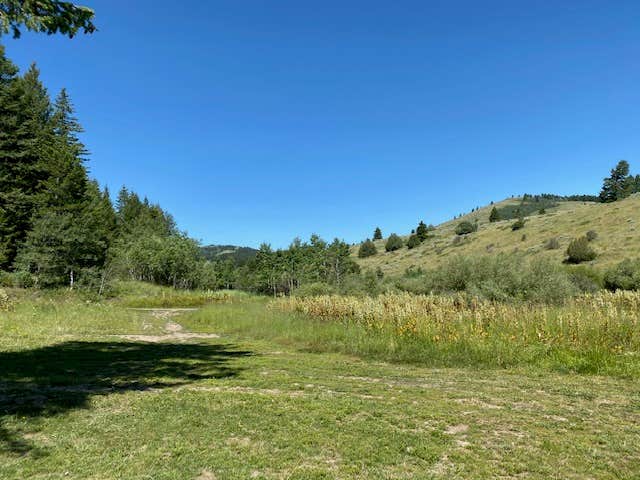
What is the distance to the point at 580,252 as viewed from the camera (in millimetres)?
34750

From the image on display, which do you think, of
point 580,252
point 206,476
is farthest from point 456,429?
point 580,252

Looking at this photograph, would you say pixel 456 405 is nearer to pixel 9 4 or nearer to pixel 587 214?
pixel 9 4

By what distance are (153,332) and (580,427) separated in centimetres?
1536

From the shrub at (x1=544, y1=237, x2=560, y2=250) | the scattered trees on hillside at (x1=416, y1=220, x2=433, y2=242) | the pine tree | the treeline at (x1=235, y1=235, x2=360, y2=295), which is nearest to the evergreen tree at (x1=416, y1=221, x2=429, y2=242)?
the scattered trees on hillside at (x1=416, y1=220, x2=433, y2=242)

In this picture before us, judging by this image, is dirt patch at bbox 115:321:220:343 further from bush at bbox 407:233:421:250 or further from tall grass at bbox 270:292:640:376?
bush at bbox 407:233:421:250

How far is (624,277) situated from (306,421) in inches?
968

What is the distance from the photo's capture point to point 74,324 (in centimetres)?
1662

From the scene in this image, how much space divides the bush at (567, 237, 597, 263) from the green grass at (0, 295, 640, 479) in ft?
105

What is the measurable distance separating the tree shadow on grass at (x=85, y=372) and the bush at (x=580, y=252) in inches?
1309

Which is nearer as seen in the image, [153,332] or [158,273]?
[153,332]

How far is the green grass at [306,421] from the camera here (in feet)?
12.7

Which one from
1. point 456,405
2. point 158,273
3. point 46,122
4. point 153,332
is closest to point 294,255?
point 158,273

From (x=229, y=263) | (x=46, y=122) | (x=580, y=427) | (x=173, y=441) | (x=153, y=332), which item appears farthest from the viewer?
(x=229, y=263)

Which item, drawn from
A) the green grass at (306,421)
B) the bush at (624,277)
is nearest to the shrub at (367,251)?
the bush at (624,277)
